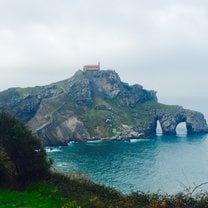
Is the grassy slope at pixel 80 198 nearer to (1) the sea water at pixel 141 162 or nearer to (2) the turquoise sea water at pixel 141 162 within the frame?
(1) the sea water at pixel 141 162

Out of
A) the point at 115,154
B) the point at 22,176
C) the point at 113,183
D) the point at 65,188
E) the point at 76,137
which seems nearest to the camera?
the point at 65,188

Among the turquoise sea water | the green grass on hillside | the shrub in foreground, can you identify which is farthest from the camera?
the turquoise sea water

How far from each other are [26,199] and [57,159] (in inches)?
4290

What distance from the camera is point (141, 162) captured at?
12662 cm

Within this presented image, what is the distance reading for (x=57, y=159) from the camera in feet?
445

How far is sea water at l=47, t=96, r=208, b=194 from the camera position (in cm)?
9744

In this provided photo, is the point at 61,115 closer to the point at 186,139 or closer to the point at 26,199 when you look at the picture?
the point at 186,139

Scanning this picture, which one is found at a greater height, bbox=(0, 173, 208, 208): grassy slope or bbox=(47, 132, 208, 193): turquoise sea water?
bbox=(0, 173, 208, 208): grassy slope

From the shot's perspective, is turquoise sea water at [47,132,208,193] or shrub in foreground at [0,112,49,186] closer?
shrub in foreground at [0,112,49,186]

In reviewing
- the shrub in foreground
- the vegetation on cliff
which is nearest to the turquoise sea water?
the shrub in foreground

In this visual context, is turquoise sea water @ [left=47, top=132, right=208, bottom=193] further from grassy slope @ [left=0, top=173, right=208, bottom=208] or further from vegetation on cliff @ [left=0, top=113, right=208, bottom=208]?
grassy slope @ [left=0, top=173, right=208, bottom=208]

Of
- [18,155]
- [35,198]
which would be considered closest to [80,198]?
[35,198]

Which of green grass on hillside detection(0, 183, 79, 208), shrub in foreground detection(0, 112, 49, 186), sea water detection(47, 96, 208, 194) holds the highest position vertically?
shrub in foreground detection(0, 112, 49, 186)

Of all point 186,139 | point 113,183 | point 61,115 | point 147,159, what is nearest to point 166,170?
point 147,159
